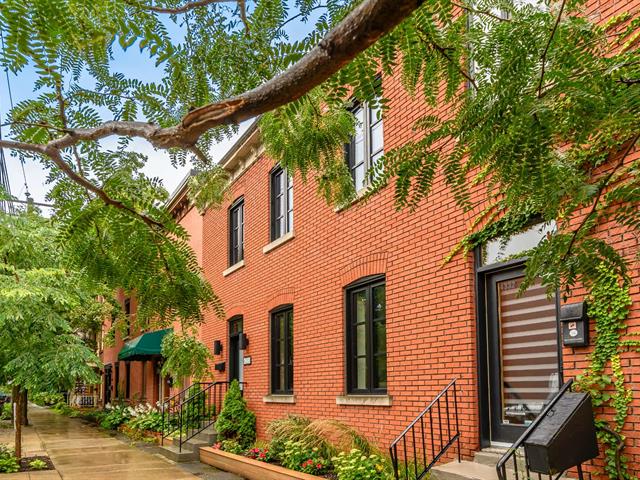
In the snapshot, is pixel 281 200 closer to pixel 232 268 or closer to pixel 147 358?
pixel 232 268

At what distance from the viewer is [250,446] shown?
529 inches

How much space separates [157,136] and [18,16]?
0.89 m

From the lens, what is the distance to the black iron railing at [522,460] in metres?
5.60

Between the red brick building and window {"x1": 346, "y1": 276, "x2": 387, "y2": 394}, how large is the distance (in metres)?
0.02

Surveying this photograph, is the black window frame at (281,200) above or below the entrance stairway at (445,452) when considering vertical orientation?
above

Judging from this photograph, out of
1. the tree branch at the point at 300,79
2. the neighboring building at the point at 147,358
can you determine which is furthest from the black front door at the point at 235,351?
the tree branch at the point at 300,79

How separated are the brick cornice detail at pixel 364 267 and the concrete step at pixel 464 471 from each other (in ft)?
10.7

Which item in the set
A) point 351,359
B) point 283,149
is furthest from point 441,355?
point 283,149

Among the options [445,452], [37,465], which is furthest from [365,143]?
[37,465]

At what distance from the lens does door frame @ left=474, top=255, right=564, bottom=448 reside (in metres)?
7.86

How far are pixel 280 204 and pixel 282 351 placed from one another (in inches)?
121

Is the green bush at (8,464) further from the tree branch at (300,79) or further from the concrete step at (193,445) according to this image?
the tree branch at (300,79)

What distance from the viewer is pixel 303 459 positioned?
10.1 metres

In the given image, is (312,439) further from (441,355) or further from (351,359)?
(441,355)
